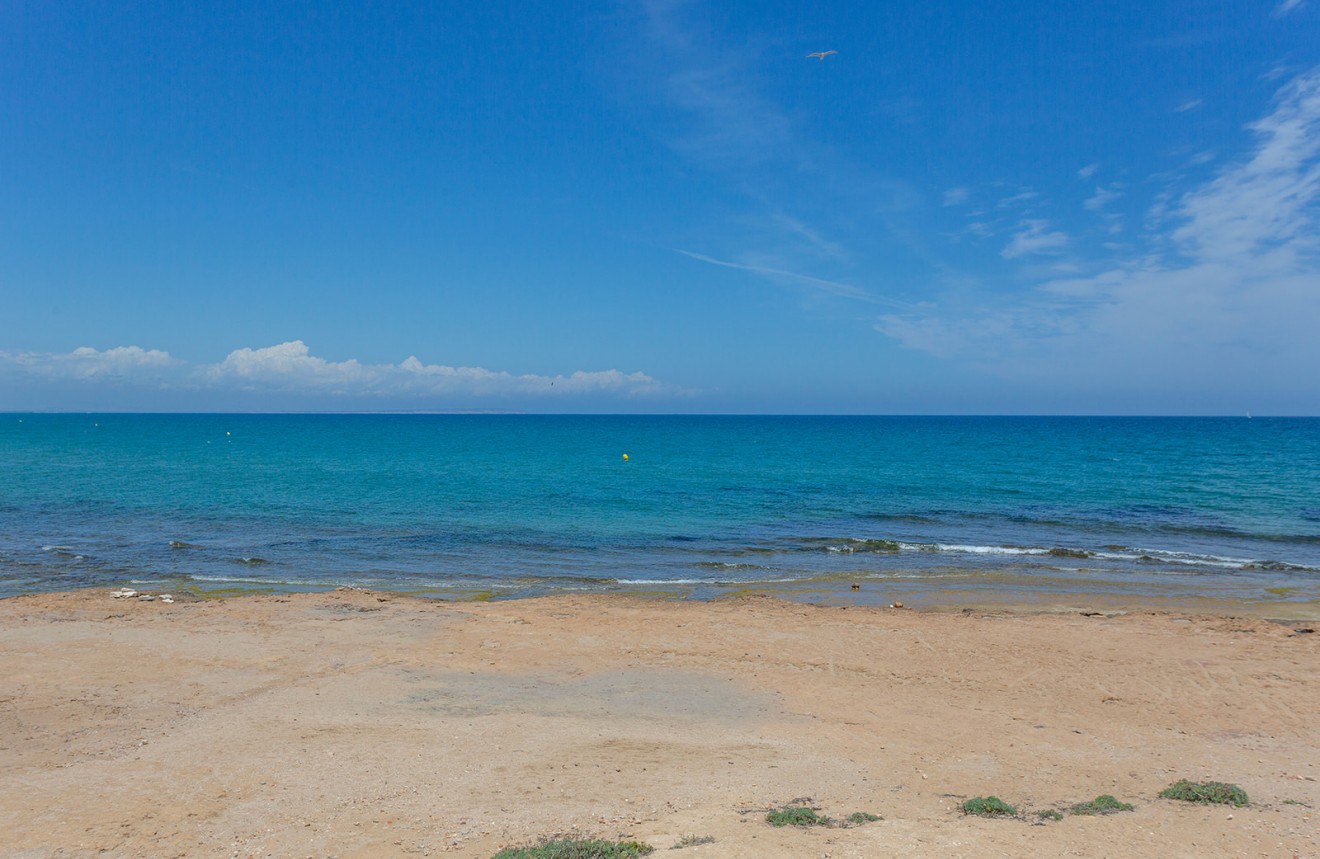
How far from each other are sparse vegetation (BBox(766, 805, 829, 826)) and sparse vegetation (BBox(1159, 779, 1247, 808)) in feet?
13.0

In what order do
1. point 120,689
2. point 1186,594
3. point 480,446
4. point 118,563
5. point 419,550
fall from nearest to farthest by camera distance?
point 120,689, point 1186,594, point 118,563, point 419,550, point 480,446

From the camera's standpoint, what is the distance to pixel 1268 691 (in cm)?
1283

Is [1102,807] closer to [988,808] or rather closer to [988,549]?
[988,808]

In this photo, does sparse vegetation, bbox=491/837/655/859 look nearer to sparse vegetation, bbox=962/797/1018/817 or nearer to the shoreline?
sparse vegetation, bbox=962/797/1018/817

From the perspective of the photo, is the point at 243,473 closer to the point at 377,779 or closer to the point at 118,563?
the point at 118,563

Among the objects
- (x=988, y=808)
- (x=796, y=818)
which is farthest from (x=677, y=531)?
(x=796, y=818)

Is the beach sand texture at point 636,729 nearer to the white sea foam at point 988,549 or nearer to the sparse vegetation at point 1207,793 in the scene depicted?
the sparse vegetation at point 1207,793

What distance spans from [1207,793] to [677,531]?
23218mm

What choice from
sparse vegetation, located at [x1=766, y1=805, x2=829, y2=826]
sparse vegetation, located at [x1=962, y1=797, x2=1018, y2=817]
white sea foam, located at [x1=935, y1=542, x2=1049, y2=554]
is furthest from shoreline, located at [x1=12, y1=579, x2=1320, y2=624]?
sparse vegetation, located at [x1=766, y1=805, x2=829, y2=826]

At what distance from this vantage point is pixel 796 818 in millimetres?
7992

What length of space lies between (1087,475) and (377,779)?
54.9m

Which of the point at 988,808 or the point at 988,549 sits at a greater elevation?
the point at 988,808

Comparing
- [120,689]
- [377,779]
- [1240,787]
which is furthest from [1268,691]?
[120,689]

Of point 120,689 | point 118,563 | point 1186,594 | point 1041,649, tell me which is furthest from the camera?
point 118,563
